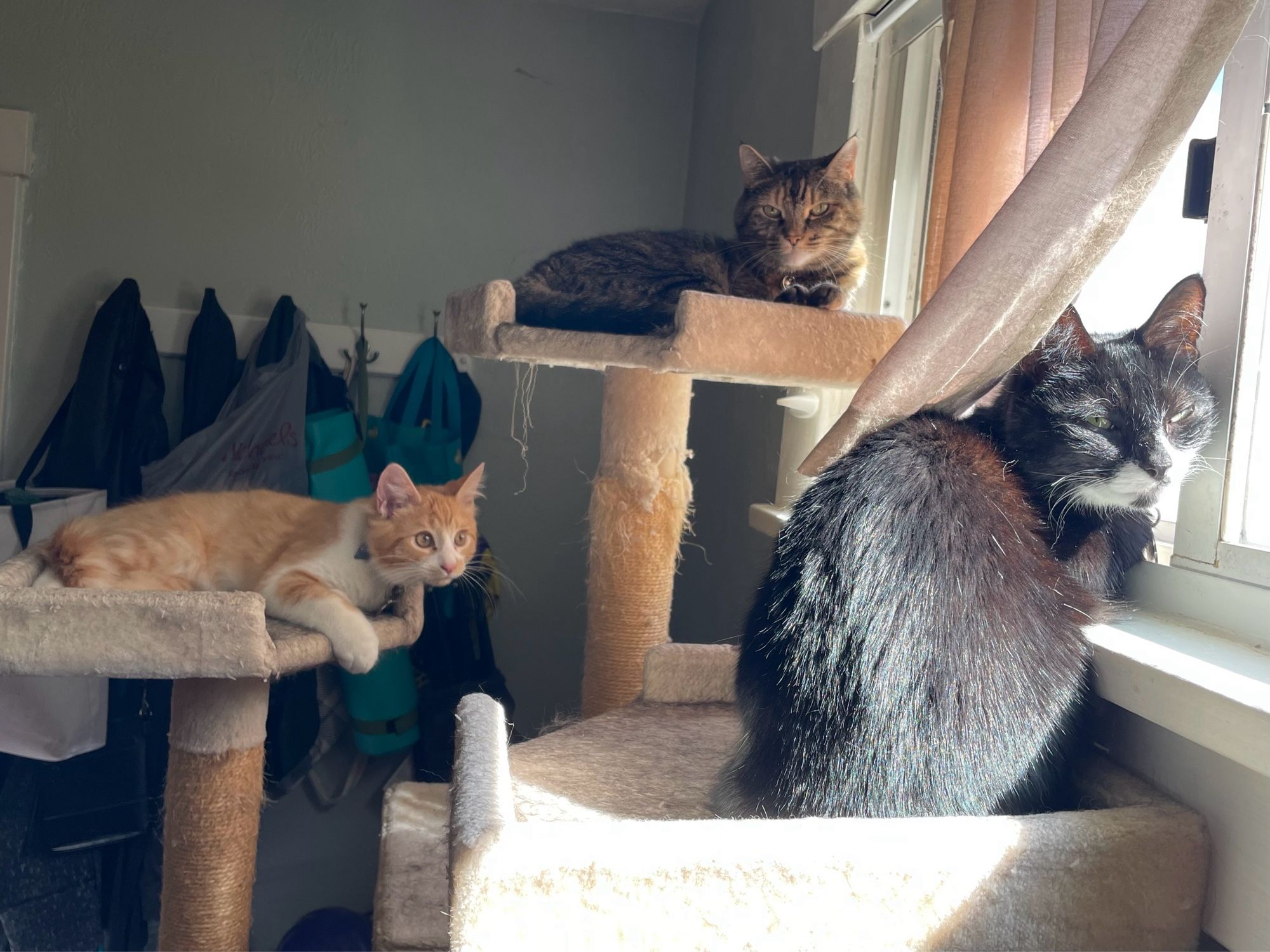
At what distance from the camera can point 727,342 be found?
1038mm

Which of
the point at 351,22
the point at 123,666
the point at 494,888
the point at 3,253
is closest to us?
the point at 494,888

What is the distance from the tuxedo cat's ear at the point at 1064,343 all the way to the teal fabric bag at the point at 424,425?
1880mm

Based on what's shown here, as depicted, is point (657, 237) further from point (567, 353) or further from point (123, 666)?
point (123, 666)

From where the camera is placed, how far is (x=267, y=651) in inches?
42.5

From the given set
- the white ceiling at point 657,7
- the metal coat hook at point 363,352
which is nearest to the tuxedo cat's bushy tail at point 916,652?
the metal coat hook at point 363,352

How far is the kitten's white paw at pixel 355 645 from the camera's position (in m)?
1.27

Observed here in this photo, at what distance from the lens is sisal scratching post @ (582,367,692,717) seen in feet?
4.43

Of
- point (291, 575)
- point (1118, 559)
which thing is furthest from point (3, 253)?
point (1118, 559)

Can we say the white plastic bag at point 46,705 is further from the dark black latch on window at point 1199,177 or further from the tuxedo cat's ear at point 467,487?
the dark black latch on window at point 1199,177

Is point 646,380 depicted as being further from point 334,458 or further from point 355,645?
point 334,458

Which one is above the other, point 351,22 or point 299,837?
point 351,22

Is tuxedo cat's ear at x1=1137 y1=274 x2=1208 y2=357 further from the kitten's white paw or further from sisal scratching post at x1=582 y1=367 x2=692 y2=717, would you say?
the kitten's white paw

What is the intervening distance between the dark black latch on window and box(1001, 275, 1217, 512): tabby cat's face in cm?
10

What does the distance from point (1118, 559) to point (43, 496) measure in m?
2.18
